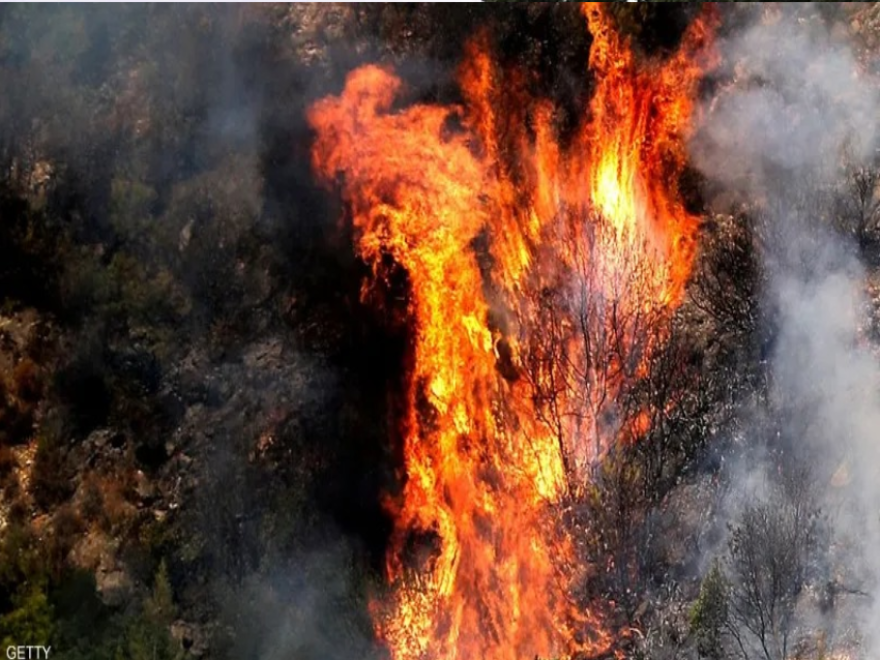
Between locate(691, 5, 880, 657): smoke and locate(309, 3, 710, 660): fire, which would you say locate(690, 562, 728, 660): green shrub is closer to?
locate(691, 5, 880, 657): smoke

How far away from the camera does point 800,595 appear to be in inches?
730

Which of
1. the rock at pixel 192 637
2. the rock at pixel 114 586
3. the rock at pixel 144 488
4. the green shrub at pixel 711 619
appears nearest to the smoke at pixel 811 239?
the green shrub at pixel 711 619

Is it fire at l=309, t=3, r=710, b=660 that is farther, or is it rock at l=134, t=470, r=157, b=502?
rock at l=134, t=470, r=157, b=502

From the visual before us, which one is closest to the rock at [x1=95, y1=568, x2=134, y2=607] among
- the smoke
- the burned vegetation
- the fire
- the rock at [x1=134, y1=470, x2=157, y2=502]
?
the burned vegetation

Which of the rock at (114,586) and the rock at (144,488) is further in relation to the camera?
the rock at (144,488)

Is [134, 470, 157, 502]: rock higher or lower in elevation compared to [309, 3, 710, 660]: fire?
lower

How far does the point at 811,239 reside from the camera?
20891mm

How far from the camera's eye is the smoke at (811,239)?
19.5m

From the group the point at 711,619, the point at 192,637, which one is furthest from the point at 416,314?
the point at 711,619

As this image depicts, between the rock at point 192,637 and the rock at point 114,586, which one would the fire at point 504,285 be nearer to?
the rock at point 192,637

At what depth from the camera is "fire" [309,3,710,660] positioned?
21.4 metres

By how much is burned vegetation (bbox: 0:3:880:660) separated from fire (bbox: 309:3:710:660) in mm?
54

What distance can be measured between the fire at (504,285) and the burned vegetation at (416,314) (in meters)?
0.05

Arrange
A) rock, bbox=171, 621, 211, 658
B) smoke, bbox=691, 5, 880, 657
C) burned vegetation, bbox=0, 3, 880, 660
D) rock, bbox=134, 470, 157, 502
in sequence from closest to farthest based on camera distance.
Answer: smoke, bbox=691, 5, 880, 657 < rock, bbox=171, 621, 211, 658 < burned vegetation, bbox=0, 3, 880, 660 < rock, bbox=134, 470, 157, 502
